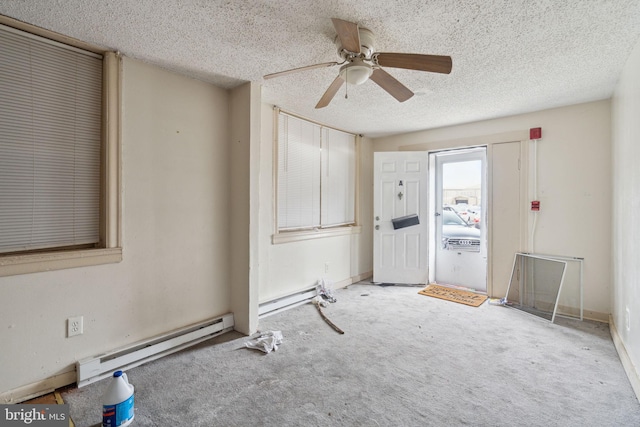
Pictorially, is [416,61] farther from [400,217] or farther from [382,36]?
[400,217]

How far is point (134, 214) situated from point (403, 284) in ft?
11.7

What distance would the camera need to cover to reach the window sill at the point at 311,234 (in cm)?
331

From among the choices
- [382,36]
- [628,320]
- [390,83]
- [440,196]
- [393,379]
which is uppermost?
[382,36]

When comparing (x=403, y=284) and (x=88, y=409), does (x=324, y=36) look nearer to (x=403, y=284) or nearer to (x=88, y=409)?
(x=88, y=409)

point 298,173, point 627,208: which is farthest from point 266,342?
point 627,208

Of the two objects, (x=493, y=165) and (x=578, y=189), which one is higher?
(x=493, y=165)

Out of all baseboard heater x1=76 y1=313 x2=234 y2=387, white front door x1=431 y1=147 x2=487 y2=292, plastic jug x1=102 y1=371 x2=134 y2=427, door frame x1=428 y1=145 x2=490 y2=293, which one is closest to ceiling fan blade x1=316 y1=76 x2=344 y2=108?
baseboard heater x1=76 y1=313 x2=234 y2=387

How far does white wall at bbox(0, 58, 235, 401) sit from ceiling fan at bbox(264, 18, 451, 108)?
1.28 meters

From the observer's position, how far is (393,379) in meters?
1.99

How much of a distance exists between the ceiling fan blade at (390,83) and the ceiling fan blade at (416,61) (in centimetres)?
8

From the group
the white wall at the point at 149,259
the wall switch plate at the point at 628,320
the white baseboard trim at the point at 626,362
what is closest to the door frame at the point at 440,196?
the white baseboard trim at the point at 626,362

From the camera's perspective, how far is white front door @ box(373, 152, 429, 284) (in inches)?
167

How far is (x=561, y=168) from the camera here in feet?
10.5

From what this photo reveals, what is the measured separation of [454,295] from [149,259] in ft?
11.7
